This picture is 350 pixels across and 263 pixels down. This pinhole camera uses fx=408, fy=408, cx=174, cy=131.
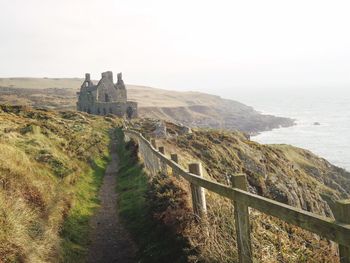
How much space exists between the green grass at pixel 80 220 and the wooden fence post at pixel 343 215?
19.7 feet

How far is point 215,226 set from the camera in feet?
22.8

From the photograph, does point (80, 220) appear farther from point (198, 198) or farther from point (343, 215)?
point (343, 215)

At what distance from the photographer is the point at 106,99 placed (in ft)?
269

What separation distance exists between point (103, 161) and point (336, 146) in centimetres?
7008

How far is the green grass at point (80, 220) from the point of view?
921cm

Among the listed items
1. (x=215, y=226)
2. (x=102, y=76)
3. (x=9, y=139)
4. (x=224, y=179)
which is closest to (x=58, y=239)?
(x=215, y=226)

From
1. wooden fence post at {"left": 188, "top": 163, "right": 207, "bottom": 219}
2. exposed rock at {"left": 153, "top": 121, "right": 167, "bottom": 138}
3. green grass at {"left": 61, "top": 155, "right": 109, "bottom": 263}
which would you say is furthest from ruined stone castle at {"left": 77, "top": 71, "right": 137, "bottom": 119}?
wooden fence post at {"left": 188, "top": 163, "right": 207, "bottom": 219}

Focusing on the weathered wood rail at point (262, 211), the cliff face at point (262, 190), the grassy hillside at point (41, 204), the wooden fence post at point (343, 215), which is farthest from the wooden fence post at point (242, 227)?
the grassy hillside at point (41, 204)

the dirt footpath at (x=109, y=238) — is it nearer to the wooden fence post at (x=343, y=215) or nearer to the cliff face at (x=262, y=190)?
the cliff face at (x=262, y=190)

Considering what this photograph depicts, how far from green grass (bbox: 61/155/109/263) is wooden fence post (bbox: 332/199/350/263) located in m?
6.01

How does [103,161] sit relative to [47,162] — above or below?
below

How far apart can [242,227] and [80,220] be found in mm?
7395

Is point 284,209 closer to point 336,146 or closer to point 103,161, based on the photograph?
point 103,161

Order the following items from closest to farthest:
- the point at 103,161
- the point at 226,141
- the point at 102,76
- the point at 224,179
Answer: the point at 224,179, the point at 103,161, the point at 226,141, the point at 102,76
